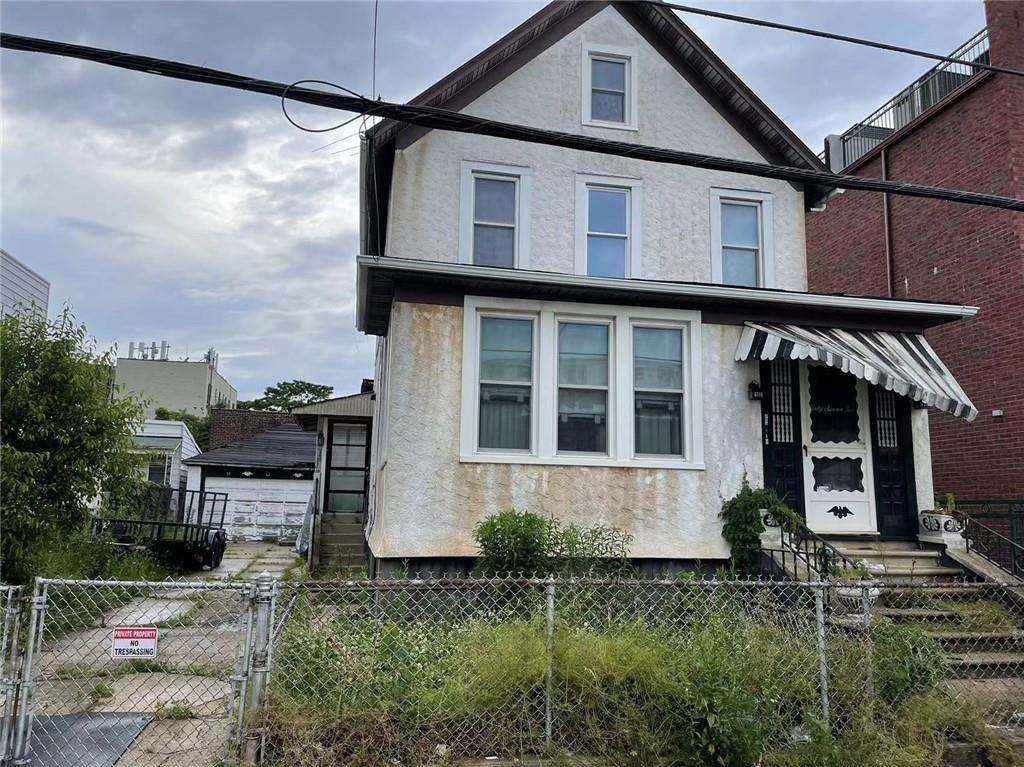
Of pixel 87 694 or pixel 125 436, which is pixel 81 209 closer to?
pixel 125 436

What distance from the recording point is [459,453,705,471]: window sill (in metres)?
8.90

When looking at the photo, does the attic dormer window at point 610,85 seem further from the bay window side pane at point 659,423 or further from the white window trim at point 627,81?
the bay window side pane at point 659,423

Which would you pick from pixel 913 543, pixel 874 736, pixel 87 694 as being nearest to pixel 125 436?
pixel 87 694

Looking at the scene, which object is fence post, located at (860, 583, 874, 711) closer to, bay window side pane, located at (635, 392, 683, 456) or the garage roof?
bay window side pane, located at (635, 392, 683, 456)

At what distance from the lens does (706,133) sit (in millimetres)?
11539

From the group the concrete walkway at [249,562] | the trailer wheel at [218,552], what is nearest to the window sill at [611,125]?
the concrete walkway at [249,562]

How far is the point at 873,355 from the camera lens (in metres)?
9.27

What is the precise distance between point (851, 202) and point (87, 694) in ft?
53.3

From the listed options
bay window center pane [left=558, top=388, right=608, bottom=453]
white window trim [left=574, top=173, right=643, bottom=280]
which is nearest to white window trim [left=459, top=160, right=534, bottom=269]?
white window trim [left=574, top=173, right=643, bottom=280]

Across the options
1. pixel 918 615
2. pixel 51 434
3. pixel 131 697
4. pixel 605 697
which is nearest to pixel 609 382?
pixel 918 615

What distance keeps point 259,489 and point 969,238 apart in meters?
19.6

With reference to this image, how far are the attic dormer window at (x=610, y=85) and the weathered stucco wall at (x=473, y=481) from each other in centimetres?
443

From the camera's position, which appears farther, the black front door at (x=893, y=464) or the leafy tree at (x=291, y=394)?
the leafy tree at (x=291, y=394)

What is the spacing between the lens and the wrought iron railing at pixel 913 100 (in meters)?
13.6
